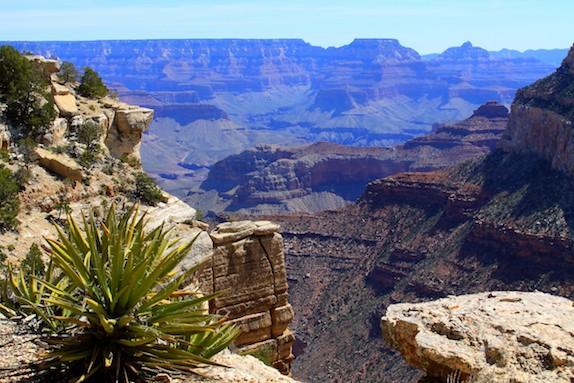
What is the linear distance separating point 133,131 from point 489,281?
36.4 m

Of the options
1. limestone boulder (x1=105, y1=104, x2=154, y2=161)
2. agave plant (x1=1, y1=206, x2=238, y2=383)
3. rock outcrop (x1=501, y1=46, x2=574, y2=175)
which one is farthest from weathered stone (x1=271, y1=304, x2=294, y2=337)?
rock outcrop (x1=501, y1=46, x2=574, y2=175)

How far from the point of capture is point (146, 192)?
19.8m

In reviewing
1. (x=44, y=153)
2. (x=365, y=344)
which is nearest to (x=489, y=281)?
(x=365, y=344)

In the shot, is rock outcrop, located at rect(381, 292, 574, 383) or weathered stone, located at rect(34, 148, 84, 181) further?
weathered stone, located at rect(34, 148, 84, 181)

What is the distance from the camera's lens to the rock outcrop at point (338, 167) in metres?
141

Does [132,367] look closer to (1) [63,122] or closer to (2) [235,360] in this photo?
(2) [235,360]

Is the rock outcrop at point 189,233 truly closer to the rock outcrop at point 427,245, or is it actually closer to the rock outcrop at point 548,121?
the rock outcrop at point 427,245

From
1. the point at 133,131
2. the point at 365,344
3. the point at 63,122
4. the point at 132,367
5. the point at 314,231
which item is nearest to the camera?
the point at 132,367

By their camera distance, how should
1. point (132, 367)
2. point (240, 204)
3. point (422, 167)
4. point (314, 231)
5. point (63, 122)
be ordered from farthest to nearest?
point (240, 204)
point (422, 167)
point (314, 231)
point (63, 122)
point (132, 367)

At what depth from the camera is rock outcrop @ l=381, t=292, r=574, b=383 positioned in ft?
31.9

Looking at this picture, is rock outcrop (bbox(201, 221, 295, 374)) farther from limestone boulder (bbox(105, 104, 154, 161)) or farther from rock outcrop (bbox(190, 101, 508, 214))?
rock outcrop (bbox(190, 101, 508, 214))

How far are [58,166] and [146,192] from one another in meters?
2.49

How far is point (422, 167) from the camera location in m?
133

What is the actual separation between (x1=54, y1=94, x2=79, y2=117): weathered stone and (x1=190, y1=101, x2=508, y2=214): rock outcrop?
118879 mm
